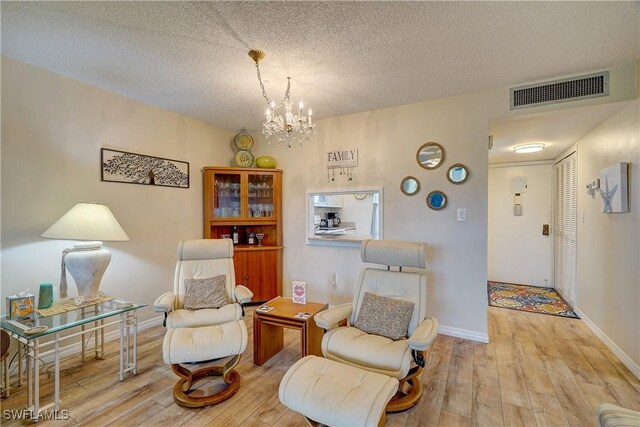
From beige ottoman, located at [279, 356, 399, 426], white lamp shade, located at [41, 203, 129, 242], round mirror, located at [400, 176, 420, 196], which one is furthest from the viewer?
round mirror, located at [400, 176, 420, 196]

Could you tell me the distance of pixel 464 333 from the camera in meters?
2.92

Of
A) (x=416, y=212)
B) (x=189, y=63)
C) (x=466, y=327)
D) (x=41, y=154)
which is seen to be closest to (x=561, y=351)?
(x=466, y=327)

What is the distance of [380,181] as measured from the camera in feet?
11.0

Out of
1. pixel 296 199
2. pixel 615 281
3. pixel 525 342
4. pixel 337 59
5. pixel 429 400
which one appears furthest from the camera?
pixel 296 199

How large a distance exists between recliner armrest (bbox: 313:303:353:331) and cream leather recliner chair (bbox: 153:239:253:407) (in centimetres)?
57

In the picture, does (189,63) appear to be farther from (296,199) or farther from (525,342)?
(525,342)

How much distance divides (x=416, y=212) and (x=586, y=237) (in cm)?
207

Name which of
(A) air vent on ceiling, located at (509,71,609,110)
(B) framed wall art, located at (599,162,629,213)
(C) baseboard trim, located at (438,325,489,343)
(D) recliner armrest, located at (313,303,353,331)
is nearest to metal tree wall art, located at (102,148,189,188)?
(D) recliner armrest, located at (313,303,353,331)

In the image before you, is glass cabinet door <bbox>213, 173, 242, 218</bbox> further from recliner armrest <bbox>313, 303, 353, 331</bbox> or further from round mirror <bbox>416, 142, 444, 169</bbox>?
round mirror <bbox>416, 142, 444, 169</bbox>

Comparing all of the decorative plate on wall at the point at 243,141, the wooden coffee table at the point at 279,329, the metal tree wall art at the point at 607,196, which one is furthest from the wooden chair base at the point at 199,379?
the metal tree wall art at the point at 607,196

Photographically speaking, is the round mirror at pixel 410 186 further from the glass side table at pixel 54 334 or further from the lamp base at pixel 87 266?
Answer: the lamp base at pixel 87 266

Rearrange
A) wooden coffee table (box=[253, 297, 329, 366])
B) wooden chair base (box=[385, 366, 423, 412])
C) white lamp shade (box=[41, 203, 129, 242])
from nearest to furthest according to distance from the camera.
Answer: wooden chair base (box=[385, 366, 423, 412])
white lamp shade (box=[41, 203, 129, 242])
wooden coffee table (box=[253, 297, 329, 366])

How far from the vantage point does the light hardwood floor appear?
5.79 feet

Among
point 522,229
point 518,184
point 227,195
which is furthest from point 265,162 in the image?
point 522,229
